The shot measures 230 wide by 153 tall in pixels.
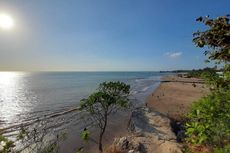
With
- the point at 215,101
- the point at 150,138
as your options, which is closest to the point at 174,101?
the point at 150,138

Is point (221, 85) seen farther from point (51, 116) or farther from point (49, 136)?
point (51, 116)

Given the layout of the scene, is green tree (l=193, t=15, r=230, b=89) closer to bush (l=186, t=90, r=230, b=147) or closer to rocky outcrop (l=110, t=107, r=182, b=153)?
bush (l=186, t=90, r=230, b=147)

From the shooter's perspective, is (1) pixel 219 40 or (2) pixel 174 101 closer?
(1) pixel 219 40

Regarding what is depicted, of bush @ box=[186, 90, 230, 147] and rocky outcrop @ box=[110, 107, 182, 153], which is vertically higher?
bush @ box=[186, 90, 230, 147]

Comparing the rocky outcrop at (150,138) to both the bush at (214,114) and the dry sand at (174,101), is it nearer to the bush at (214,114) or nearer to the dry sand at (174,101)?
the dry sand at (174,101)

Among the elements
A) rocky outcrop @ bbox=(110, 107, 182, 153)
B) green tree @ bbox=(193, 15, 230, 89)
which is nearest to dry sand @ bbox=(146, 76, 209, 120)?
rocky outcrop @ bbox=(110, 107, 182, 153)

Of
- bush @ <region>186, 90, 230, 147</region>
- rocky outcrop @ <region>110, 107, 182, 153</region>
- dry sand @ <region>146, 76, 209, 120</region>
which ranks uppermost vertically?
bush @ <region>186, 90, 230, 147</region>

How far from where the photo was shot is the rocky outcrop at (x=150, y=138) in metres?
14.1

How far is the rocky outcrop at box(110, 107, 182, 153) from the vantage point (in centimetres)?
1411

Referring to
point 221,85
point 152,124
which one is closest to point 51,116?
point 152,124

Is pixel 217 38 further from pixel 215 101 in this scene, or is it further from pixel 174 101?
pixel 174 101

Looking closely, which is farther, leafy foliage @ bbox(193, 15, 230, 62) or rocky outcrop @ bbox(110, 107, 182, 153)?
rocky outcrop @ bbox(110, 107, 182, 153)

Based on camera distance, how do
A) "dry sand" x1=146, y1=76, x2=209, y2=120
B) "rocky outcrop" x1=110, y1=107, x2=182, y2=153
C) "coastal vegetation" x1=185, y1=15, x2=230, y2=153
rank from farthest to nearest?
"dry sand" x1=146, y1=76, x2=209, y2=120 → "rocky outcrop" x1=110, y1=107, x2=182, y2=153 → "coastal vegetation" x1=185, y1=15, x2=230, y2=153

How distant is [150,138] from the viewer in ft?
53.3
